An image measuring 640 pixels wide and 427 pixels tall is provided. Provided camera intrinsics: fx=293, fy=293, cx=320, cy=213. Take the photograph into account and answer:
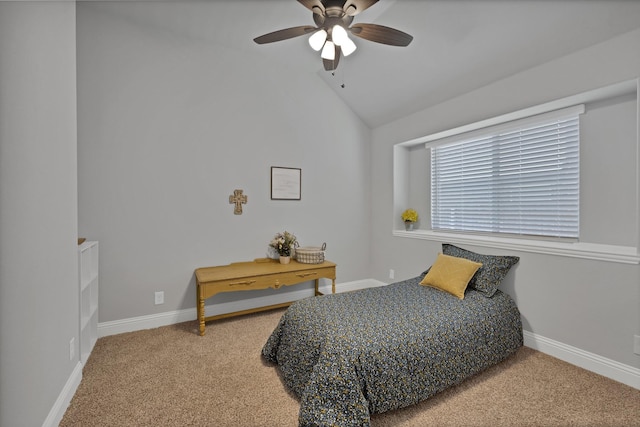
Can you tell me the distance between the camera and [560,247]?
7.80 feet

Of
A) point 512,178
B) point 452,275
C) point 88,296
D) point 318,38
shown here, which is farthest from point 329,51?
point 88,296

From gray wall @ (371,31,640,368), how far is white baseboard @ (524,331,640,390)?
1.6 inches

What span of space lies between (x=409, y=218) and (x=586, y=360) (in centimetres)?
215

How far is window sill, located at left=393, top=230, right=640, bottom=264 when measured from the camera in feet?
6.75

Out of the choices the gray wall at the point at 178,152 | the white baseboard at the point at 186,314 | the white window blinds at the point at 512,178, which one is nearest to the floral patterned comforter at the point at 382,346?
the white window blinds at the point at 512,178

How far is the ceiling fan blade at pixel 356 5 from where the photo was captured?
1776 millimetres

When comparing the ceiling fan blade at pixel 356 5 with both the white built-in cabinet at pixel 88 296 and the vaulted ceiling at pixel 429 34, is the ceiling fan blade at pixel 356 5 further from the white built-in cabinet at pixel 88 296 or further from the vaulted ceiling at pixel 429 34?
the white built-in cabinet at pixel 88 296

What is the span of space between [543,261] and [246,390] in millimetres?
2551

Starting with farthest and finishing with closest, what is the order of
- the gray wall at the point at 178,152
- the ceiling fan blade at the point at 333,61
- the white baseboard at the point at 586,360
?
the gray wall at the point at 178,152
the ceiling fan blade at the point at 333,61
the white baseboard at the point at 586,360

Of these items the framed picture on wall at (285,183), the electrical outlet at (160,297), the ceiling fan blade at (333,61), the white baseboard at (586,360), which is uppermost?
the ceiling fan blade at (333,61)

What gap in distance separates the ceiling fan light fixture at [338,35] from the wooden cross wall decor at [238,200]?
1929 mm

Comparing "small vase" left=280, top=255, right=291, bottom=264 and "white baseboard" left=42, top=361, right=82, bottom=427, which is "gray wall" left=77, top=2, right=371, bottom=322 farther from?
"white baseboard" left=42, top=361, right=82, bottom=427

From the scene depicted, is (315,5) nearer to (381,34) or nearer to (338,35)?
(338,35)

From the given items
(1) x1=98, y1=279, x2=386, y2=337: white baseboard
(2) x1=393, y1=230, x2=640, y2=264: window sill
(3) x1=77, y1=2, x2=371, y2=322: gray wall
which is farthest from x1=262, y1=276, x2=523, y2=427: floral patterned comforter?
(3) x1=77, y1=2, x2=371, y2=322: gray wall
